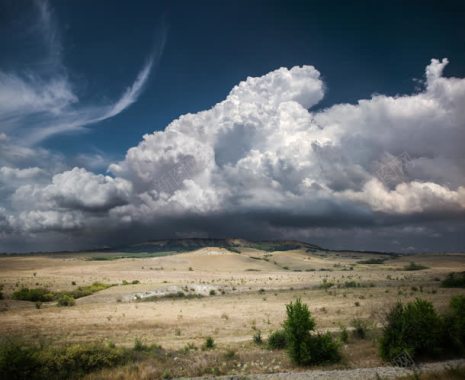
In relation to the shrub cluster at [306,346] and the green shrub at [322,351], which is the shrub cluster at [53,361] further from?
the green shrub at [322,351]

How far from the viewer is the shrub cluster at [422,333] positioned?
16250 mm

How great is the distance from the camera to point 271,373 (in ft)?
49.9

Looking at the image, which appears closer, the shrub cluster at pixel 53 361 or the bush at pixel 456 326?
the shrub cluster at pixel 53 361

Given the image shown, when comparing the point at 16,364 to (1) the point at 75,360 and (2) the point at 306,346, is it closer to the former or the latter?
(1) the point at 75,360

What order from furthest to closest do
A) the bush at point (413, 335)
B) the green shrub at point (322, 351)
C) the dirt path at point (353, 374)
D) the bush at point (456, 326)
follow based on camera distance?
the bush at point (456, 326), the green shrub at point (322, 351), the bush at point (413, 335), the dirt path at point (353, 374)

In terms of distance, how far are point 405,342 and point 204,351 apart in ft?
33.5

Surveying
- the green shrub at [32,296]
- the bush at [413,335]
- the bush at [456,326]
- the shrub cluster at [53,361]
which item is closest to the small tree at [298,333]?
the bush at [413,335]

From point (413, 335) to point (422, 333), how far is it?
393 millimetres

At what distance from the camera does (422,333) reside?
646 inches

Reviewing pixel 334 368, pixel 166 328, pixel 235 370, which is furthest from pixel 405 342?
pixel 166 328

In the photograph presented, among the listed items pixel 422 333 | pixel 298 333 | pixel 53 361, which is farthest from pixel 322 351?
pixel 53 361

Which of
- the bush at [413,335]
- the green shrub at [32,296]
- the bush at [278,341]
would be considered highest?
the bush at [413,335]

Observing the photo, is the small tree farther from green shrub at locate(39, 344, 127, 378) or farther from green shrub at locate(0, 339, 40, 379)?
green shrub at locate(0, 339, 40, 379)

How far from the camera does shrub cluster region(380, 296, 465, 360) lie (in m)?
16.2
